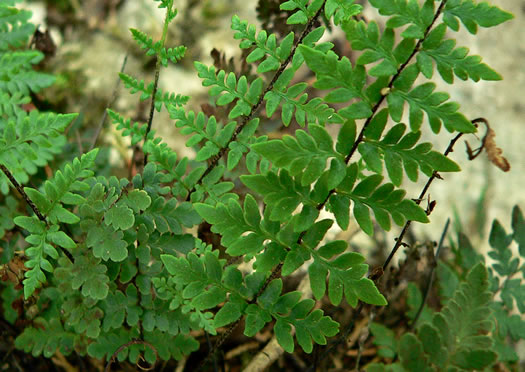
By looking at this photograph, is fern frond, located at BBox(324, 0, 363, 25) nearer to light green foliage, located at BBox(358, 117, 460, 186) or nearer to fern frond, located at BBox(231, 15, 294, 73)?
fern frond, located at BBox(231, 15, 294, 73)

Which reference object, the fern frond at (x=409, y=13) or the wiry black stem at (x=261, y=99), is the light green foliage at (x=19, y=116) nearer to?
the wiry black stem at (x=261, y=99)

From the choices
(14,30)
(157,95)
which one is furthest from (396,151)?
(14,30)

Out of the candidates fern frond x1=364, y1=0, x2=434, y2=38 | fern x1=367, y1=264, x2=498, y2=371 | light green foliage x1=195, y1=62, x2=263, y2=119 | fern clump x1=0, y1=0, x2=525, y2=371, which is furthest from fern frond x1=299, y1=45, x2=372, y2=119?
fern x1=367, y1=264, x2=498, y2=371

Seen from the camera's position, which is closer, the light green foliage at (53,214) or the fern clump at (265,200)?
the fern clump at (265,200)

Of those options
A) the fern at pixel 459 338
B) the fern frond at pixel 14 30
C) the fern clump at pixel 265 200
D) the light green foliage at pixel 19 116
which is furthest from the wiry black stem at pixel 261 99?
the fern frond at pixel 14 30

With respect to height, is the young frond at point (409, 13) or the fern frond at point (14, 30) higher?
A: the young frond at point (409, 13)

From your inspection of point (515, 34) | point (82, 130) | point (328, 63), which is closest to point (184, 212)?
point (328, 63)

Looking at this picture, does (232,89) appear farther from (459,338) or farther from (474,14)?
(459,338)

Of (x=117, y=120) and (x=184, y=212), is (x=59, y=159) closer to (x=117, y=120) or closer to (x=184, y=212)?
(x=117, y=120)

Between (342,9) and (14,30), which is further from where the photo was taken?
(14,30)
